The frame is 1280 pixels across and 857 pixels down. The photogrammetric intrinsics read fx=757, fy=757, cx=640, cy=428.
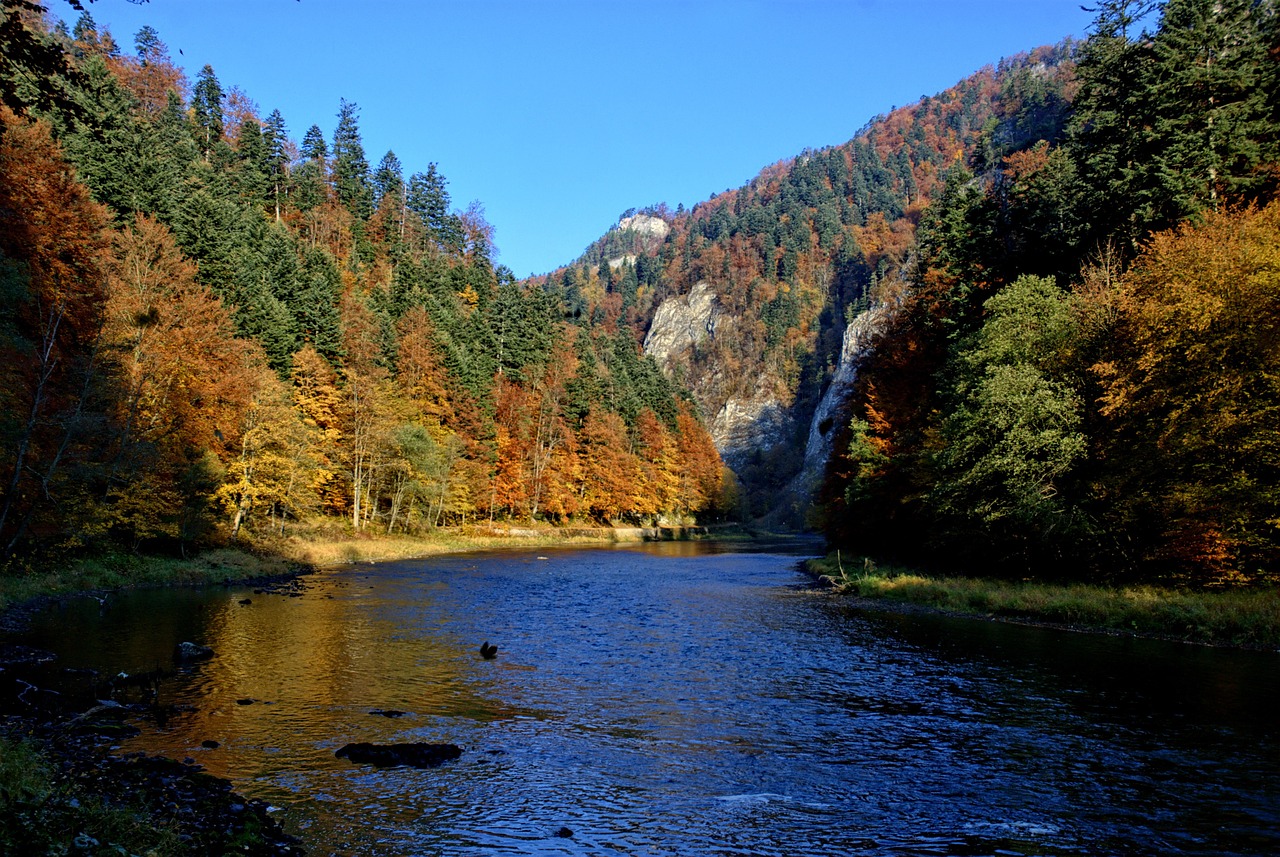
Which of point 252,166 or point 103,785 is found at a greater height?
point 252,166

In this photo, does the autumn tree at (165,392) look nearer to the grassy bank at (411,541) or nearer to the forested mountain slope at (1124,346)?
the grassy bank at (411,541)

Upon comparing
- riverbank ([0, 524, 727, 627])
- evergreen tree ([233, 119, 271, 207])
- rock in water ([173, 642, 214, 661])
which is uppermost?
evergreen tree ([233, 119, 271, 207])

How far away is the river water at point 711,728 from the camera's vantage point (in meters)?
11.8

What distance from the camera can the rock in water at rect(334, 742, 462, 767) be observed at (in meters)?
14.2

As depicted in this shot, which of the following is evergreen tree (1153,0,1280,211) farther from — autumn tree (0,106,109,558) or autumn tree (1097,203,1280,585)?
autumn tree (0,106,109,558)

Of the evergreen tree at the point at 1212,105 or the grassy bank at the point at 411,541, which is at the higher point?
the evergreen tree at the point at 1212,105

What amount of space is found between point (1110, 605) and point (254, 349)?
172ft

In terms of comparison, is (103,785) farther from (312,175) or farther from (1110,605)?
(312,175)

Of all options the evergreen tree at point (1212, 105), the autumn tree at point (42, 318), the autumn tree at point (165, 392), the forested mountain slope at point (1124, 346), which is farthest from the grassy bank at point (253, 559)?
the evergreen tree at point (1212, 105)

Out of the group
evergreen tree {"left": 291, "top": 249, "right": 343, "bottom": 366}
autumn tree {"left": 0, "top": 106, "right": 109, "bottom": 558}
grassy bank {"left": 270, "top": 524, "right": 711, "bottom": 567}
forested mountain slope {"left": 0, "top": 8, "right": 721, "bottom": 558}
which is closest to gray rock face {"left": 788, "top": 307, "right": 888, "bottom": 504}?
forested mountain slope {"left": 0, "top": 8, "right": 721, "bottom": 558}

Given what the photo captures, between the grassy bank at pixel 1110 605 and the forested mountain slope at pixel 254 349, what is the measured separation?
3338 cm

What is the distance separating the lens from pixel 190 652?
21562 millimetres

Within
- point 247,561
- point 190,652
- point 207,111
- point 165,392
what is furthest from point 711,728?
point 207,111

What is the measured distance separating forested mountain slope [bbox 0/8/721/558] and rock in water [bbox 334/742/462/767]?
11.3 metres
